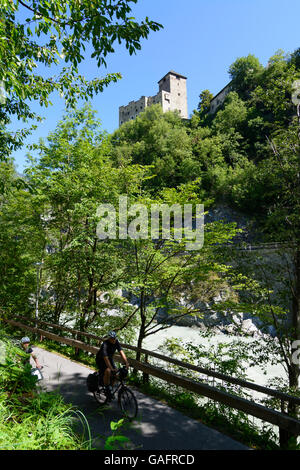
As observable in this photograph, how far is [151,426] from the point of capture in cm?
481

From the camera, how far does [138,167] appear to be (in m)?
10.5

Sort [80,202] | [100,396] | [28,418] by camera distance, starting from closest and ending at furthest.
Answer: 1. [28,418]
2. [100,396]
3. [80,202]

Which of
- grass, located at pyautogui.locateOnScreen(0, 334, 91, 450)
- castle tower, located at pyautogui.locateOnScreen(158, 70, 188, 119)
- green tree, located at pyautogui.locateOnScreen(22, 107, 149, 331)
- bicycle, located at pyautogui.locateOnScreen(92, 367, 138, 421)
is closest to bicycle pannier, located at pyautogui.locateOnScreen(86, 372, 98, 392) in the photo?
bicycle, located at pyautogui.locateOnScreen(92, 367, 138, 421)

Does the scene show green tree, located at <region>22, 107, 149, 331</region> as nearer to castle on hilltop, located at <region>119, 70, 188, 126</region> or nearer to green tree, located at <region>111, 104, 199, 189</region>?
green tree, located at <region>111, 104, 199, 189</region>

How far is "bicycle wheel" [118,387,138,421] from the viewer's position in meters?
5.09

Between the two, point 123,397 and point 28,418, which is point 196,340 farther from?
point 28,418

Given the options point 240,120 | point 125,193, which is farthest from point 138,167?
point 240,120

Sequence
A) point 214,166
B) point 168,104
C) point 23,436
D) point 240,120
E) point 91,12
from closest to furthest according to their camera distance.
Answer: point 23,436 < point 91,12 < point 214,166 < point 240,120 < point 168,104

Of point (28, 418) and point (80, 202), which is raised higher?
point (80, 202)

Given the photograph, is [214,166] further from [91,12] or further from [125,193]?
[91,12]

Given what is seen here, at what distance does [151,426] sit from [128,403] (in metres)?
0.61

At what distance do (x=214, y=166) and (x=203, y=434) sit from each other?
47440 millimetres

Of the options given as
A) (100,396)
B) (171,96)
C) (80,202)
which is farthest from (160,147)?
(100,396)

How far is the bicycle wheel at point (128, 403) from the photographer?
16.7 feet
